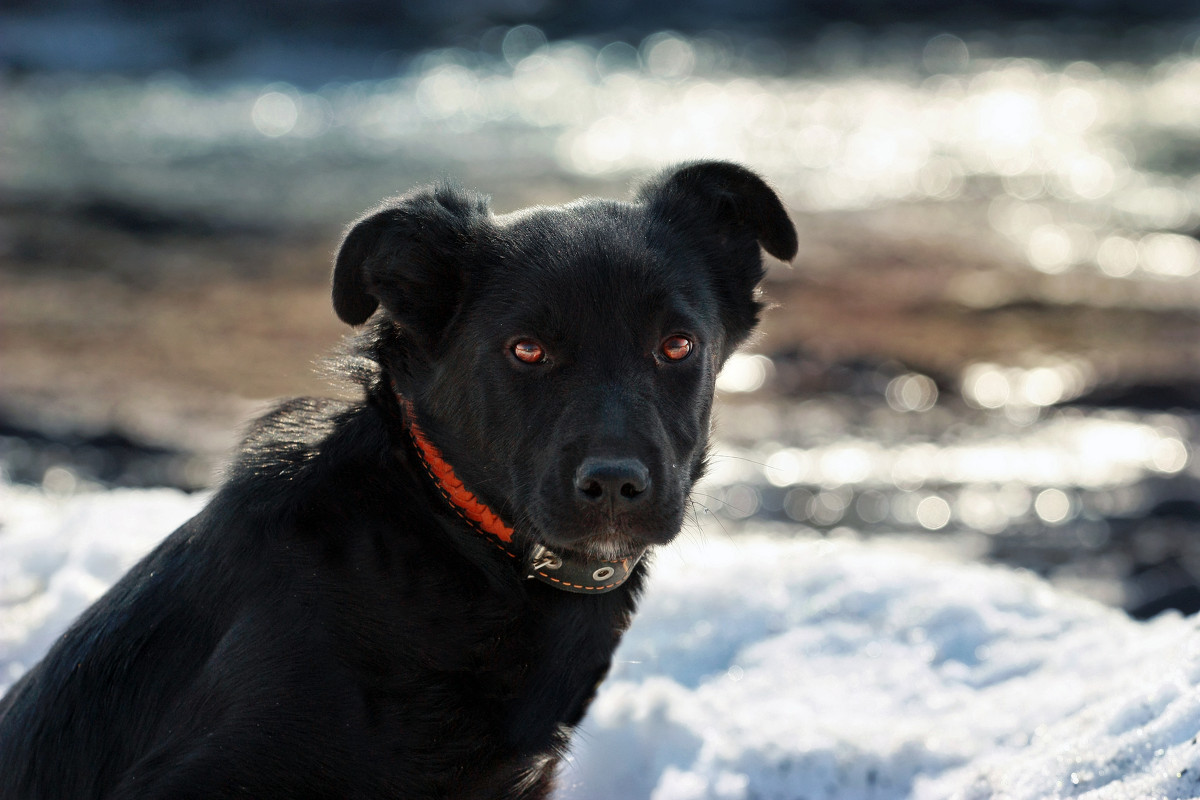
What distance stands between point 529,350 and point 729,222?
0.95 m

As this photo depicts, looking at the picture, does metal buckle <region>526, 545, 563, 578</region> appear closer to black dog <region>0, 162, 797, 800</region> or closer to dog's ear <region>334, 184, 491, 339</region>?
black dog <region>0, 162, 797, 800</region>

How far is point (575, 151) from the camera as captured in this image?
69.9 ft

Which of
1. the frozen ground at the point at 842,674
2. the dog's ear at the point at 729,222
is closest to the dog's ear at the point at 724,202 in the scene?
the dog's ear at the point at 729,222

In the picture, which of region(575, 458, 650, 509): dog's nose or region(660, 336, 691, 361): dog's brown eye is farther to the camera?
region(660, 336, 691, 361): dog's brown eye

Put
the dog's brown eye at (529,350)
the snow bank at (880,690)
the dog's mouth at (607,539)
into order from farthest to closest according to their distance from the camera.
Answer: the snow bank at (880,690), the dog's brown eye at (529,350), the dog's mouth at (607,539)

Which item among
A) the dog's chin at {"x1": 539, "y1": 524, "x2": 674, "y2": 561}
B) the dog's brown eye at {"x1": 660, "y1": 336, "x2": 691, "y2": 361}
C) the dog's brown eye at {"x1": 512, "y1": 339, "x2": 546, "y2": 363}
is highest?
the dog's brown eye at {"x1": 512, "y1": 339, "x2": 546, "y2": 363}

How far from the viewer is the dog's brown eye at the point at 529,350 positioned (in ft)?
10.1

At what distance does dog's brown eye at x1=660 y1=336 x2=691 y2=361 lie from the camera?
3166 mm

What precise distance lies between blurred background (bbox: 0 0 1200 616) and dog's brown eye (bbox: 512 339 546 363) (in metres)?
0.70

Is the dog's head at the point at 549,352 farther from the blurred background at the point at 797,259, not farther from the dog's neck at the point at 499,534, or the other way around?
the blurred background at the point at 797,259

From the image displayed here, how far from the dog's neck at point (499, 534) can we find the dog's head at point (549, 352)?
37 mm

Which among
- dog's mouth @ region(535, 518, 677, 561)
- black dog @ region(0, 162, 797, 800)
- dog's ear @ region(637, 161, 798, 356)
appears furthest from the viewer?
dog's ear @ region(637, 161, 798, 356)

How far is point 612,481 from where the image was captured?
2828mm

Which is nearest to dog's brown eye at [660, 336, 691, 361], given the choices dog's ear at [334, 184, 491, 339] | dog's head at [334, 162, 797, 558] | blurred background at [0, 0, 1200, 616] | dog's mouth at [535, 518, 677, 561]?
dog's head at [334, 162, 797, 558]
